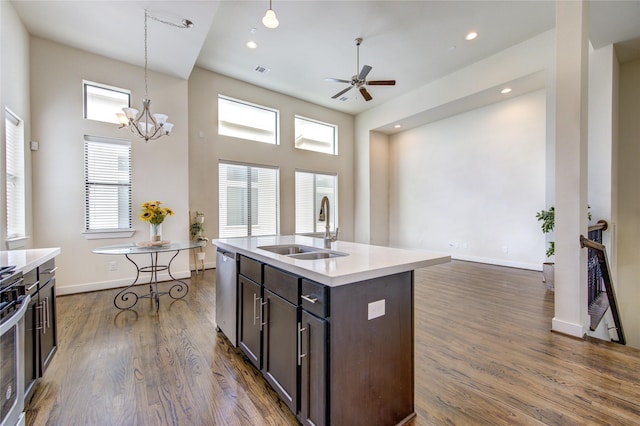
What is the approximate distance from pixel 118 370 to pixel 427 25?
559cm

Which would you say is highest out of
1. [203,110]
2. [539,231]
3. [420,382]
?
[203,110]

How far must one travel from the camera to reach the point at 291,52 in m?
4.85

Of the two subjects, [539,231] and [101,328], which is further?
[539,231]

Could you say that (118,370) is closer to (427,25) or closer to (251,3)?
(251,3)

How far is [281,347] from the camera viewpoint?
5.41 ft

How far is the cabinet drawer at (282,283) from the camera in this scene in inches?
59.2

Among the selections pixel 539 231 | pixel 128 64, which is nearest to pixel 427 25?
pixel 539 231

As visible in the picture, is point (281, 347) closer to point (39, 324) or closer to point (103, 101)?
point (39, 324)

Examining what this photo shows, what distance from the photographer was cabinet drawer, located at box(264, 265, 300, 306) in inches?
59.2

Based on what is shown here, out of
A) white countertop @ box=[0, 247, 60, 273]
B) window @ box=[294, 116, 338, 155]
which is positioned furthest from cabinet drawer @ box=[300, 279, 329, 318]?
window @ box=[294, 116, 338, 155]

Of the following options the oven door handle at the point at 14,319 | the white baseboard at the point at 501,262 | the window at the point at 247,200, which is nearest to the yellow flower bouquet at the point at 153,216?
the oven door handle at the point at 14,319

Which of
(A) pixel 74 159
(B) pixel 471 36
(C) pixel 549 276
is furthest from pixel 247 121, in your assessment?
(C) pixel 549 276

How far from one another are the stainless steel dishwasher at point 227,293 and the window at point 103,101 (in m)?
3.39

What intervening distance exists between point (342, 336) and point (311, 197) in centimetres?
607
